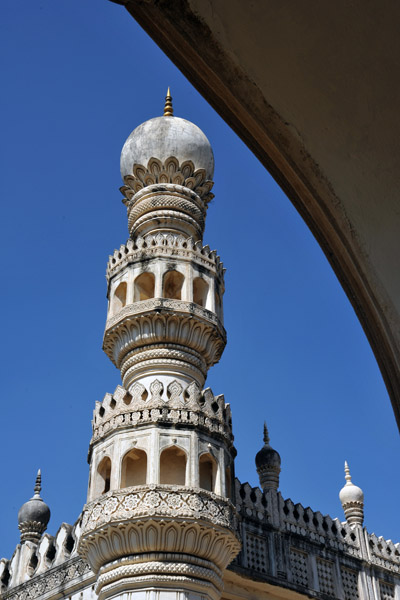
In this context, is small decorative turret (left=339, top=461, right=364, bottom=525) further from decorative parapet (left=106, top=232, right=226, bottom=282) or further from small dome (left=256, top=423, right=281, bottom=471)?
decorative parapet (left=106, top=232, right=226, bottom=282)

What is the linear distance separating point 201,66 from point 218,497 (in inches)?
344

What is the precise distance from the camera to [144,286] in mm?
13633

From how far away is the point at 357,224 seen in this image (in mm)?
2775

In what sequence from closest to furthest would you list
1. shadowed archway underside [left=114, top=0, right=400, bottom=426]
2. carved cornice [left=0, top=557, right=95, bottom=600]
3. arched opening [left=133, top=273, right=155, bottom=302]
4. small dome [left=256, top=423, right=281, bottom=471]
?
shadowed archway underside [left=114, top=0, right=400, bottom=426]
carved cornice [left=0, top=557, right=95, bottom=600]
arched opening [left=133, top=273, right=155, bottom=302]
small dome [left=256, top=423, right=281, bottom=471]

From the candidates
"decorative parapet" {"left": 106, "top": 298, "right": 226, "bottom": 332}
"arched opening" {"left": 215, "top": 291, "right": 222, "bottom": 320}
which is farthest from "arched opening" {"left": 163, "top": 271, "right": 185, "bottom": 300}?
"decorative parapet" {"left": 106, "top": 298, "right": 226, "bottom": 332}

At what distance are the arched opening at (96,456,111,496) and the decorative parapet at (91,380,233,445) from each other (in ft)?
1.24

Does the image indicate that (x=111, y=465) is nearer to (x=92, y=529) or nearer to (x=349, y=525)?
(x=92, y=529)

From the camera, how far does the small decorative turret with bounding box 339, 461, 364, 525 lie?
631 inches

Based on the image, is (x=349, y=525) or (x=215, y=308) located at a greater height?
(x=215, y=308)

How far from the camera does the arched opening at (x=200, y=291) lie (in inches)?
522

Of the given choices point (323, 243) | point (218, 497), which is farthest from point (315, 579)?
point (323, 243)

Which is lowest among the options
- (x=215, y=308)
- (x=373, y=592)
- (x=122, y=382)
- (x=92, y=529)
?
(x=92, y=529)

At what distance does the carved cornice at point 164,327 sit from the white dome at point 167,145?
330 cm

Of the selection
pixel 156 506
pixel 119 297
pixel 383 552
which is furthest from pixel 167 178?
pixel 383 552
